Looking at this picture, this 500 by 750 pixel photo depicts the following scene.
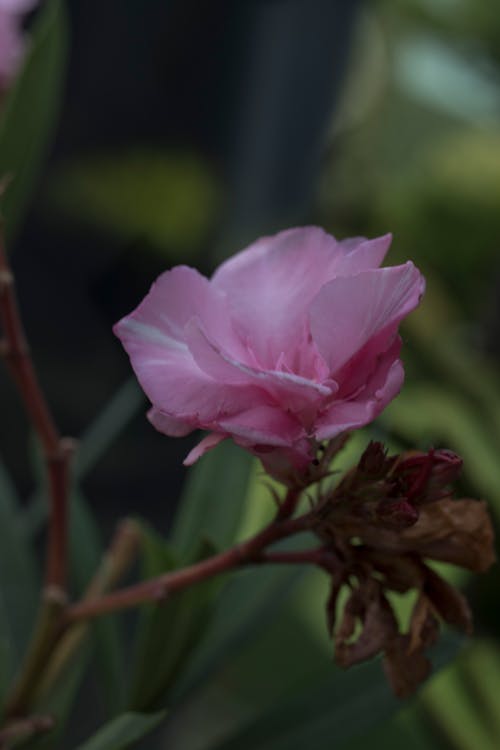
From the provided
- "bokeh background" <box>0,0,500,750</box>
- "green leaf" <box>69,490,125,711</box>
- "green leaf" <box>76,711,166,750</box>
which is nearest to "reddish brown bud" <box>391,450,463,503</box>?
"green leaf" <box>76,711,166,750</box>

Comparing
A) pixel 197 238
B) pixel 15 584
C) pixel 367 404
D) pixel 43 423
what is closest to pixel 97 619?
pixel 15 584

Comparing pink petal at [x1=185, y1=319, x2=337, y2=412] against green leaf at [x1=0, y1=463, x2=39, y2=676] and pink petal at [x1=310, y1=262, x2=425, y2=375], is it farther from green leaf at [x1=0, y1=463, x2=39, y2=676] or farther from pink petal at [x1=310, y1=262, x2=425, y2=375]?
green leaf at [x1=0, y1=463, x2=39, y2=676]

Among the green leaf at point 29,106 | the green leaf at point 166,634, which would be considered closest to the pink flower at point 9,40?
the green leaf at point 29,106

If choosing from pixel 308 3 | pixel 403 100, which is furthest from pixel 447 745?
pixel 403 100

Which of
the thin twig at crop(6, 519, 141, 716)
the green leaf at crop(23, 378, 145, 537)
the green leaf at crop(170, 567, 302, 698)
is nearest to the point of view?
the thin twig at crop(6, 519, 141, 716)

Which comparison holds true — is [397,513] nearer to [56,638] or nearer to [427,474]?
[427,474]

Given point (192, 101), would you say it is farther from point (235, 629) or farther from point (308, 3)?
point (235, 629)
